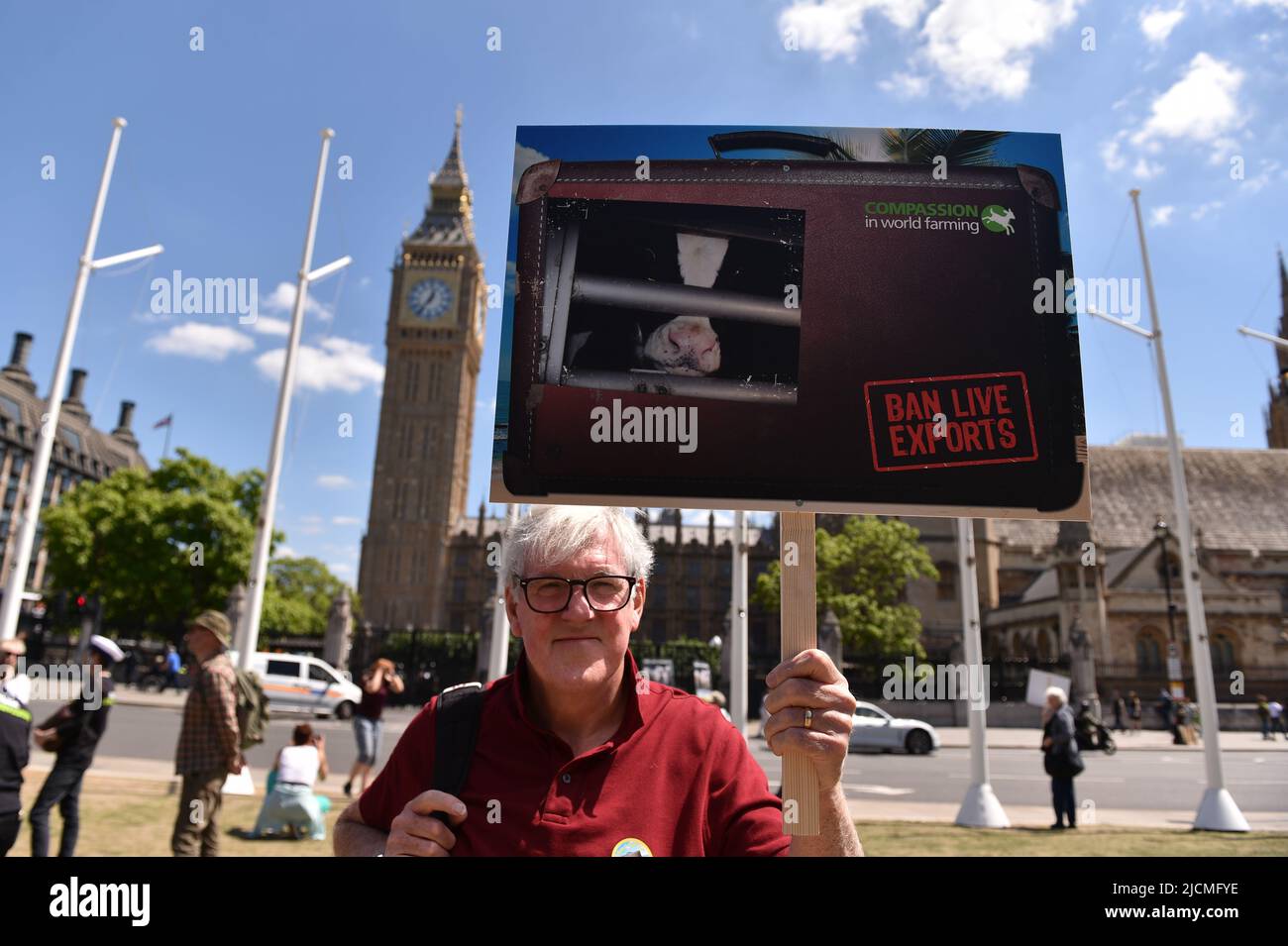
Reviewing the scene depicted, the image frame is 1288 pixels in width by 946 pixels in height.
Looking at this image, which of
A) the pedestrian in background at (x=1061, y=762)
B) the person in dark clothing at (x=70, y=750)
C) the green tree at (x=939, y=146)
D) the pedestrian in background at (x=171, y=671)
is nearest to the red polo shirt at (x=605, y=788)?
the green tree at (x=939, y=146)

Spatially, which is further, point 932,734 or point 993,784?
point 932,734

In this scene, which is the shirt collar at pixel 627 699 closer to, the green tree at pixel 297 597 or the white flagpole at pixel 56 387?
the white flagpole at pixel 56 387

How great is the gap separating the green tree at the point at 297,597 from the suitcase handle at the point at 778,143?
58.0 meters

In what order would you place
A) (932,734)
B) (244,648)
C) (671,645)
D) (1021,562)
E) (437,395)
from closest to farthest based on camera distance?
(244,648) < (932,734) < (671,645) < (1021,562) < (437,395)

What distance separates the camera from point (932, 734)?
24.0 m

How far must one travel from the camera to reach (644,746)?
215cm

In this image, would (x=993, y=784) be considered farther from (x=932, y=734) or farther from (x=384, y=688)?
(x=384, y=688)

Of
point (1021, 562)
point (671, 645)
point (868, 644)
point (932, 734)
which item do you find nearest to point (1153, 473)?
point (1021, 562)

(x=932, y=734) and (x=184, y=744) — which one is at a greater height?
(x=184, y=744)

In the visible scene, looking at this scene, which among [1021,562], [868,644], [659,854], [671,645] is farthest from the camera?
[1021,562]

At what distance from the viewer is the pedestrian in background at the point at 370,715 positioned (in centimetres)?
1113

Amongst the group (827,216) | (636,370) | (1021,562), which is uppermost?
(1021,562)

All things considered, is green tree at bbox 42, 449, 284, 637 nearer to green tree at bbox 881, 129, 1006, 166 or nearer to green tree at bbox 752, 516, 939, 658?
green tree at bbox 752, 516, 939, 658

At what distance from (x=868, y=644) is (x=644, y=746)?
4546 cm
